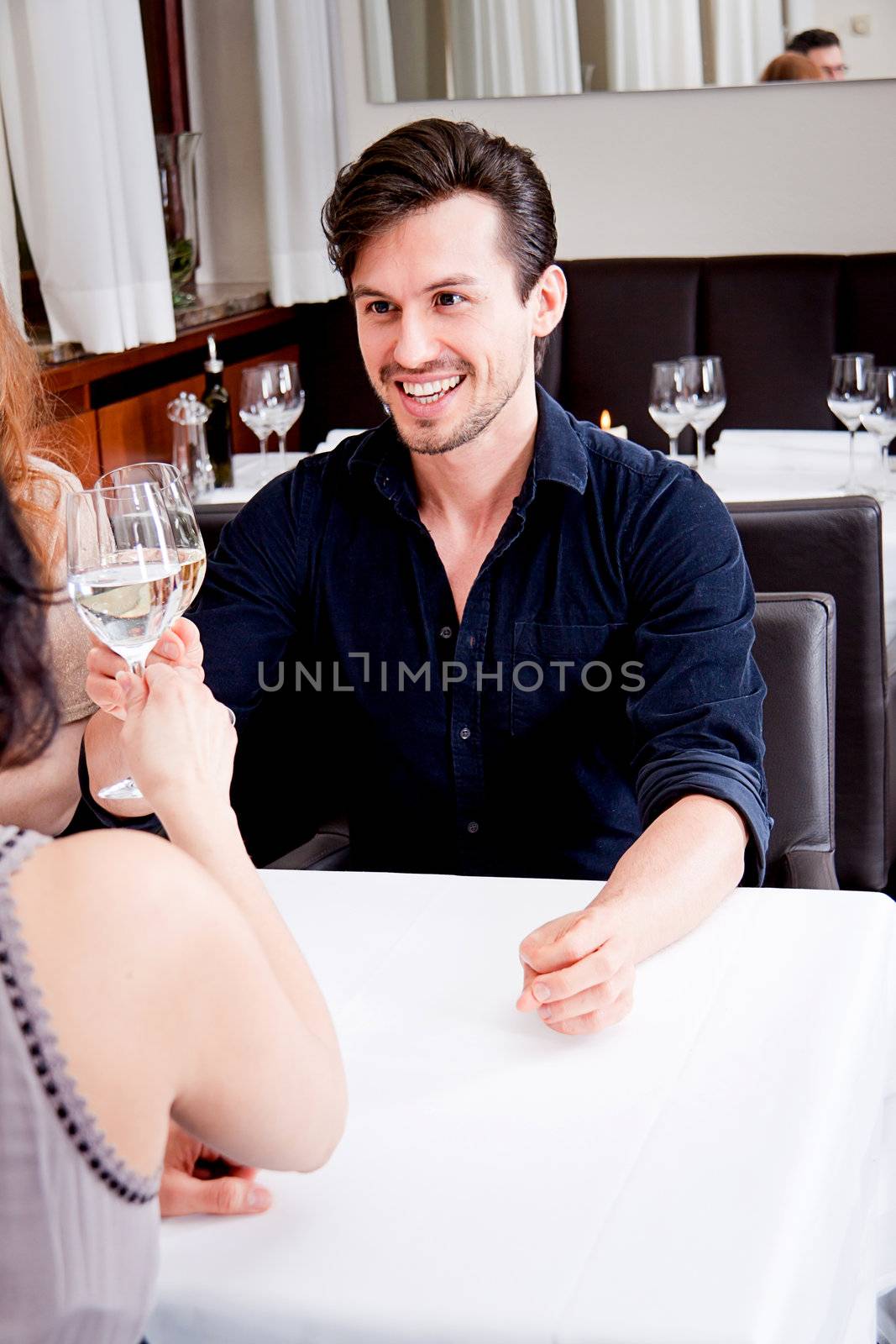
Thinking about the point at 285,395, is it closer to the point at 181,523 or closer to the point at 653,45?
the point at 653,45

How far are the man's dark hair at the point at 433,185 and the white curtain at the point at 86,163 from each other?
1394 mm

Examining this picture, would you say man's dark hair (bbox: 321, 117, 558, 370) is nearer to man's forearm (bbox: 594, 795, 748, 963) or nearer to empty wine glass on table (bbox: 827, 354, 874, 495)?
man's forearm (bbox: 594, 795, 748, 963)

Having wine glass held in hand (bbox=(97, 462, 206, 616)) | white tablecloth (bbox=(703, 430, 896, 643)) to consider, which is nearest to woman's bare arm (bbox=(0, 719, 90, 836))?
wine glass held in hand (bbox=(97, 462, 206, 616))

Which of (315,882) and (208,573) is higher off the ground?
(208,573)

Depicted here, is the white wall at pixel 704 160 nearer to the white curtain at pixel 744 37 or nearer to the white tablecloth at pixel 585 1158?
the white curtain at pixel 744 37

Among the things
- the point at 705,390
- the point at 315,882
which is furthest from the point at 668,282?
the point at 315,882

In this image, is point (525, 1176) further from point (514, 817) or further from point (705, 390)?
point (705, 390)

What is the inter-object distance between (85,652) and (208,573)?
192mm

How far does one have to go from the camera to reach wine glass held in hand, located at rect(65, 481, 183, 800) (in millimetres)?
1074

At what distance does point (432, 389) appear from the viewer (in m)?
1.58

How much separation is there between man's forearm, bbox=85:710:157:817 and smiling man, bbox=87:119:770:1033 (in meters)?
0.27

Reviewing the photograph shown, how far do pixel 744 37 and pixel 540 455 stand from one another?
2.59 meters

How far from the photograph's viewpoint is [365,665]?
163 centimetres

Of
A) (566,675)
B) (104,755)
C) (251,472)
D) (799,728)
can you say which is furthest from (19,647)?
(251,472)
